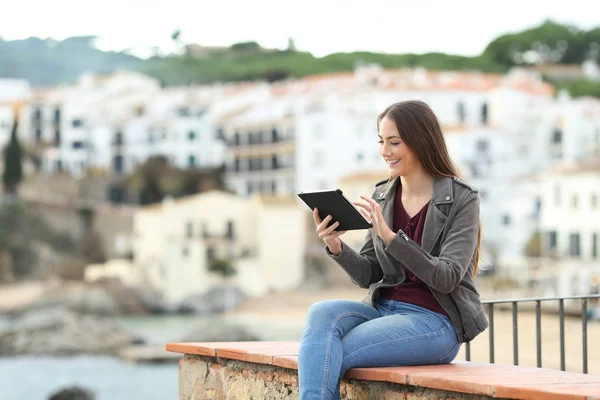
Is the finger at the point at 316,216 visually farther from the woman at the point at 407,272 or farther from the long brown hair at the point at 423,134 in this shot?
the long brown hair at the point at 423,134

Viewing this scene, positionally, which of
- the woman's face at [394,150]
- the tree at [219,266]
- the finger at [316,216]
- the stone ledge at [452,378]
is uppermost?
the woman's face at [394,150]

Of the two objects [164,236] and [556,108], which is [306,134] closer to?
[164,236]

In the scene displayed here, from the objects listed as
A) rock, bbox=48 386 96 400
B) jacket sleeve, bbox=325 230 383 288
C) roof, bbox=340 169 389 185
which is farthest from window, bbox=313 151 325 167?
jacket sleeve, bbox=325 230 383 288

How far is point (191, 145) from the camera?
54.2 metres

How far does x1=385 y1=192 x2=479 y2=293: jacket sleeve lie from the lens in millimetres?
2945

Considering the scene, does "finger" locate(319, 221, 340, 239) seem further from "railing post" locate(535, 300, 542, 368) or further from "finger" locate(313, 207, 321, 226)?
"railing post" locate(535, 300, 542, 368)

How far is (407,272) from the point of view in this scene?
3.15m

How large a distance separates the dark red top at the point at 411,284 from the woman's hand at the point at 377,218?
0.17 meters

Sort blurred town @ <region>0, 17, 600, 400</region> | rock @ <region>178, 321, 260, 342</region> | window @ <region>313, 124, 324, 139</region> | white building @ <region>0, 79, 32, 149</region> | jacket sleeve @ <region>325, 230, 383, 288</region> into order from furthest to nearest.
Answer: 1. white building @ <region>0, 79, 32, 149</region>
2. window @ <region>313, 124, 324, 139</region>
3. blurred town @ <region>0, 17, 600, 400</region>
4. rock @ <region>178, 321, 260, 342</region>
5. jacket sleeve @ <region>325, 230, 383, 288</region>

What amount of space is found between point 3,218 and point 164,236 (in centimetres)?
876

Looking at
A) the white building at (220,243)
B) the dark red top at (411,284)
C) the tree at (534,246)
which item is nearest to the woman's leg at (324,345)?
the dark red top at (411,284)

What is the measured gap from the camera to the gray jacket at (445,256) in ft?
9.71

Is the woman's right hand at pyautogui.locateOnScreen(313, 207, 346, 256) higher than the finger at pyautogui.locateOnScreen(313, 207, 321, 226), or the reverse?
the finger at pyautogui.locateOnScreen(313, 207, 321, 226)

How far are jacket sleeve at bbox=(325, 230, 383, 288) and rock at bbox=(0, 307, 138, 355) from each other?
41.2 meters
